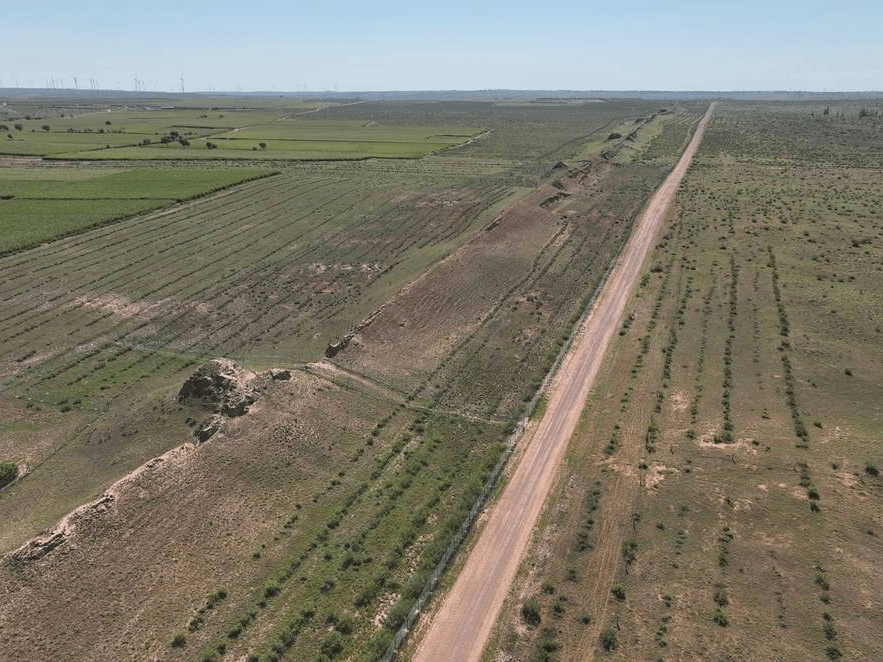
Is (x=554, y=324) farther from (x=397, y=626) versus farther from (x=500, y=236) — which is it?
(x=397, y=626)

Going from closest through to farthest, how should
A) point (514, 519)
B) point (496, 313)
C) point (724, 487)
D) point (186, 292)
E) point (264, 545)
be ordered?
point (264, 545), point (514, 519), point (724, 487), point (496, 313), point (186, 292)

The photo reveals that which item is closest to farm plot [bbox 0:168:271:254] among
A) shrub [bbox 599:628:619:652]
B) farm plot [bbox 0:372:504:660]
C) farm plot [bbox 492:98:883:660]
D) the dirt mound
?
the dirt mound

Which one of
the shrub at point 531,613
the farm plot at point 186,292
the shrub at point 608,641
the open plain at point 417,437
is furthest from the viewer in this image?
the farm plot at point 186,292

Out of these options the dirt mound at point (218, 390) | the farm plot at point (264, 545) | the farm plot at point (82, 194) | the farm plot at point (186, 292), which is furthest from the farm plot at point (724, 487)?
the farm plot at point (82, 194)

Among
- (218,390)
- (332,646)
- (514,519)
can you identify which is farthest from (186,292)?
(332,646)

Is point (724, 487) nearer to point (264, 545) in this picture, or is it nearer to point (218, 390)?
point (264, 545)

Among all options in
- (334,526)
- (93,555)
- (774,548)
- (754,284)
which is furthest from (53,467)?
(754,284)

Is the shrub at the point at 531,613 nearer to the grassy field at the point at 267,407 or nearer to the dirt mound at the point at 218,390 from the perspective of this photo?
the grassy field at the point at 267,407
